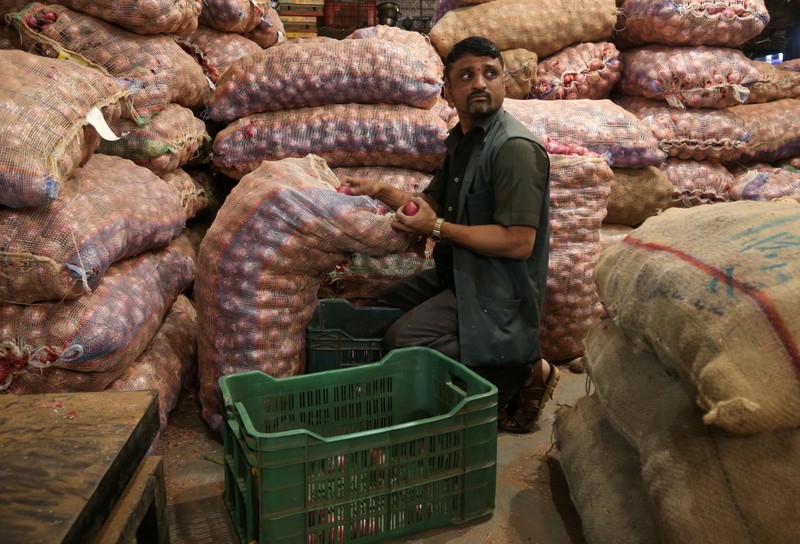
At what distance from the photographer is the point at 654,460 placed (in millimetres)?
1502

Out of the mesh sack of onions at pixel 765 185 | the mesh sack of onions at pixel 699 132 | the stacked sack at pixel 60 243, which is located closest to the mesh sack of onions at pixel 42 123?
the stacked sack at pixel 60 243

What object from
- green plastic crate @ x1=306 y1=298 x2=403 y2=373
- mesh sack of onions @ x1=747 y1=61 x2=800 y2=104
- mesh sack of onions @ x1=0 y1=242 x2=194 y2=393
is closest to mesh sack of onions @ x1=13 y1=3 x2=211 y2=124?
mesh sack of onions @ x1=0 y1=242 x2=194 y2=393

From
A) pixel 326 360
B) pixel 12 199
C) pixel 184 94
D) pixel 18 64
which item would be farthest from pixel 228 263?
pixel 184 94

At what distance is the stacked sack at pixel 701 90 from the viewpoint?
150 inches

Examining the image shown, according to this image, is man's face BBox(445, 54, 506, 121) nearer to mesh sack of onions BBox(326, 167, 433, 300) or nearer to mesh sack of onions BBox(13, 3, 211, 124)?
mesh sack of onions BBox(326, 167, 433, 300)

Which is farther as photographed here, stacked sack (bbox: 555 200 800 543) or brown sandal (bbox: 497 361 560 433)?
brown sandal (bbox: 497 361 560 433)

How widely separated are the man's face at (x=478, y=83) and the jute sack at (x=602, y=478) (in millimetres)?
1098

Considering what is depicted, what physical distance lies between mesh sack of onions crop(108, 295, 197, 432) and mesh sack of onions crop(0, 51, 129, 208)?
69 cm

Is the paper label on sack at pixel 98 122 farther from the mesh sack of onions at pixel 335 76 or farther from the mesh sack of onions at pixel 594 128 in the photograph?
the mesh sack of onions at pixel 594 128

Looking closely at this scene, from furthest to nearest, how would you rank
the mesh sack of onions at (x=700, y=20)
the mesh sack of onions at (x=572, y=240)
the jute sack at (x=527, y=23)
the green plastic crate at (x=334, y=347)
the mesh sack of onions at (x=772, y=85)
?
the mesh sack of onions at (x=772, y=85)
the jute sack at (x=527, y=23)
the mesh sack of onions at (x=700, y=20)
the mesh sack of onions at (x=572, y=240)
the green plastic crate at (x=334, y=347)

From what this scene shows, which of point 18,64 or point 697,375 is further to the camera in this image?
point 18,64

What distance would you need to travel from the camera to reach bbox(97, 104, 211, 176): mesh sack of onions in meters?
2.92

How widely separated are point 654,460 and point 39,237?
1805 millimetres

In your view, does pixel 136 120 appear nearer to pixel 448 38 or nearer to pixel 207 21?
pixel 207 21
